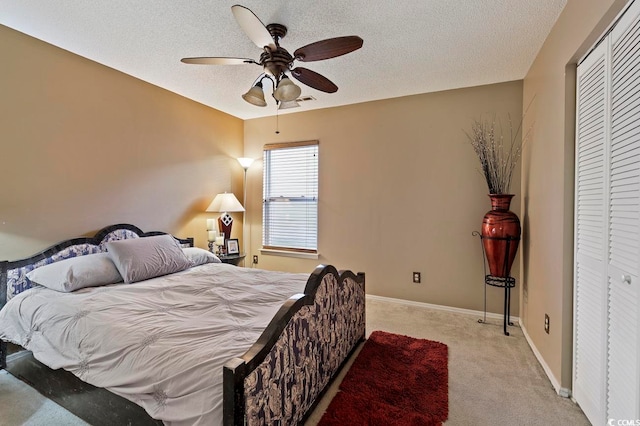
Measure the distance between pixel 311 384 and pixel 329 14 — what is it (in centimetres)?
244

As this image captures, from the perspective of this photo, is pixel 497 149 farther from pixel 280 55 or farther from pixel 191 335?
pixel 191 335

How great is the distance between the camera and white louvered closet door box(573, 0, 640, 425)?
4.31 ft

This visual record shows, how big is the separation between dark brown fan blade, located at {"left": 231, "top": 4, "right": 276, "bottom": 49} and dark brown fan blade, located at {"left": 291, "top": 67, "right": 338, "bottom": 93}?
0.25 meters

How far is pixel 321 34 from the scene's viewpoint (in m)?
2.33

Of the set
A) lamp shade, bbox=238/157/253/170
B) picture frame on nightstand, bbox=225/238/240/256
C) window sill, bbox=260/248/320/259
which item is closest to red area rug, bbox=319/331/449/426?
window sill, bbox=260/248/320/259

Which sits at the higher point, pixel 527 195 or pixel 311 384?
pixel 527 195

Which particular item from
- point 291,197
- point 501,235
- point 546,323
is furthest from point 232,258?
point 546,323

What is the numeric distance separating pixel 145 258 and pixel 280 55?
6.61ft

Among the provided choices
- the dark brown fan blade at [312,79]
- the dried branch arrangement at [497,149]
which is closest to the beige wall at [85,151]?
the dark brown fan blade at [312,79]

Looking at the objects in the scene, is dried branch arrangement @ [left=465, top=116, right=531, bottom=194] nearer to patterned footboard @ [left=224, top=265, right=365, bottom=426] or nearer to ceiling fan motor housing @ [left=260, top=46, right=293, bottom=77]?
patterned footboard @ [left=224, top=265, right=365, bottom=426]

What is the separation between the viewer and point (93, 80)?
278cm

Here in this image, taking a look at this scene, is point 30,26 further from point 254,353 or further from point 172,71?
point 254,353

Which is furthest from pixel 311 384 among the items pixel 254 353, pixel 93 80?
pixel 93 80

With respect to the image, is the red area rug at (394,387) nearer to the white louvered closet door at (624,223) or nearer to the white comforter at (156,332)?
the white comforter at (156,332)
